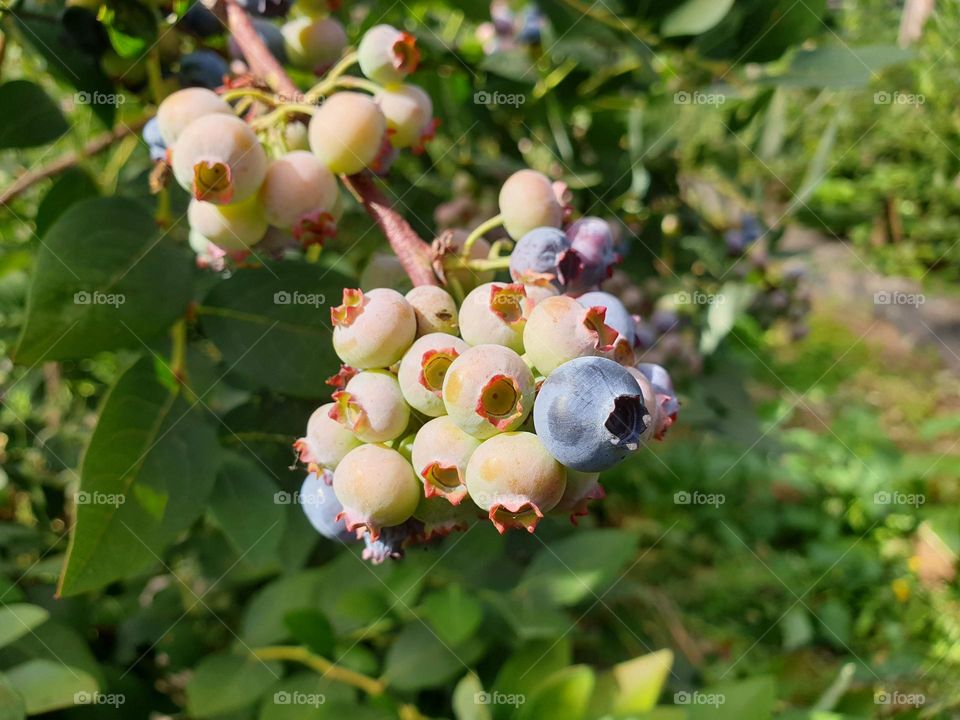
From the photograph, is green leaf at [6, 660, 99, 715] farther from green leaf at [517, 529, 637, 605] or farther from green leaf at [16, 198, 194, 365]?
green leaf at [517, 529, 637, 605]

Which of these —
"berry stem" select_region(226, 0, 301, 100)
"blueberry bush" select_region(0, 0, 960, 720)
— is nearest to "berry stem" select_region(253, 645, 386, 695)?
"blueberry bush" select_region(0, 0, 960, 720)

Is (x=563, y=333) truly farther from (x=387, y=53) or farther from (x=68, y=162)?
(x=68, y=162)

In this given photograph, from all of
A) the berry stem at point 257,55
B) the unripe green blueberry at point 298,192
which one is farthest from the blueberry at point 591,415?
the berry stem at point 257,55

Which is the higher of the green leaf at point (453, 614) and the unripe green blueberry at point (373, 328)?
the unripe green blueberry at point (373, 328)

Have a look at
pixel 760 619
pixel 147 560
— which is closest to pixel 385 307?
pixel 147 560

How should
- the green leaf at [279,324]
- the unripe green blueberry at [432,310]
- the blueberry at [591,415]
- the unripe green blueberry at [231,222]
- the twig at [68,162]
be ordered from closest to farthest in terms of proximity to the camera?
the blueberry at [591,415] < the unripe green blueberry at [432,310] < the unripe green blueberry at [231,222] < the green leaf at [279,324] < the twig at [68,162]

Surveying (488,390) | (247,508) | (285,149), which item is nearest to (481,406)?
(488,390)

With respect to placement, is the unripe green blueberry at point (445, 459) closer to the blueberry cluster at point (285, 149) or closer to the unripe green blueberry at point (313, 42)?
the blueberry cluster at point (285, 149)
